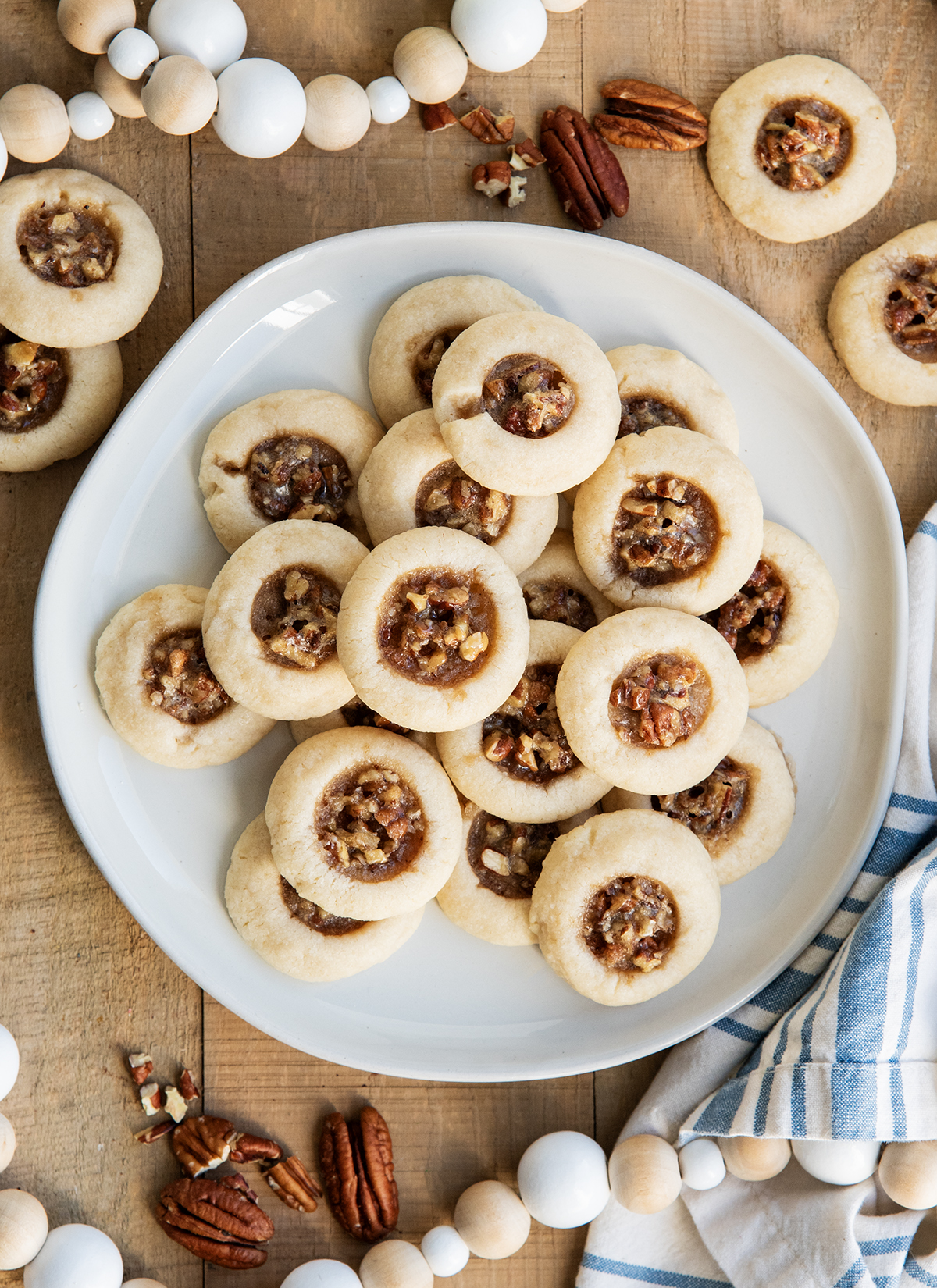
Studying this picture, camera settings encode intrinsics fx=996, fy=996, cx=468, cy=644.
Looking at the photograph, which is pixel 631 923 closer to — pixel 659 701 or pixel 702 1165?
pixel 659 701

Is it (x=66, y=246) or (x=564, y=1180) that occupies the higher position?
(x=66, y=246)

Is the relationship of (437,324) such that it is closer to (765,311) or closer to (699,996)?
(765,311)

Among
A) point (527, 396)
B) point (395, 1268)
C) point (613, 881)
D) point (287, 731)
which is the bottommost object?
point (395, 1268)

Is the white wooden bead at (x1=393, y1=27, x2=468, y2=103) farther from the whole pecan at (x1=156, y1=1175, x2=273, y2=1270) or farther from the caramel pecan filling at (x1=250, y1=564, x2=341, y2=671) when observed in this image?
the whole pecan at (x1=156, y1=1175, x2=273, y2=1270)

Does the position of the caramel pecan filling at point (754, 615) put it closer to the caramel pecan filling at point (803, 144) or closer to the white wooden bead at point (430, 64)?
the caramel pecan filling at point (803, 144)

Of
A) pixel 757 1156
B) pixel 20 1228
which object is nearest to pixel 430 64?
pixel 757 1156

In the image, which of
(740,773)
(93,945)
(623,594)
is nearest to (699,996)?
(740,773)

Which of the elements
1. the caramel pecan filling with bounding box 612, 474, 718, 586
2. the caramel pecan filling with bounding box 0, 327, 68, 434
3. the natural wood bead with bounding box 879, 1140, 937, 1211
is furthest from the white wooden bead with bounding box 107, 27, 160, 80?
the natural wood bead with bounding box 879, 1140, 937, 1211
